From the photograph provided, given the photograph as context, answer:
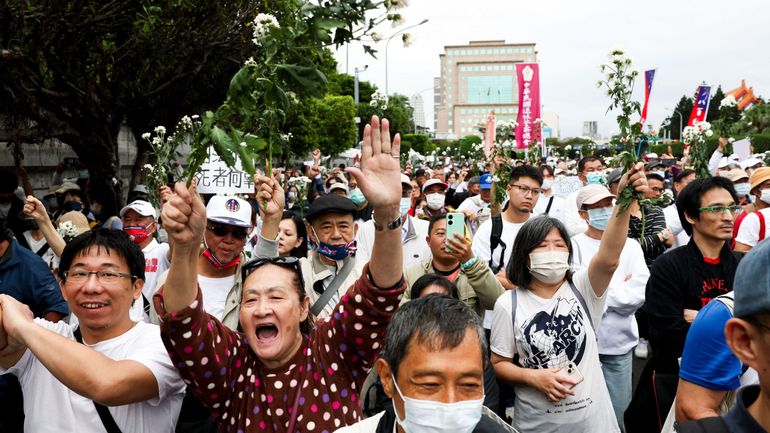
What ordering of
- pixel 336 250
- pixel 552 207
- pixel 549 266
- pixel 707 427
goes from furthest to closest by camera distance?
pixel 552 207
pixel 336 250
pixel 549 266
pixel 707 427

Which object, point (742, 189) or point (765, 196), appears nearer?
point (765, 196)

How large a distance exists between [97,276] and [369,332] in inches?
43.7

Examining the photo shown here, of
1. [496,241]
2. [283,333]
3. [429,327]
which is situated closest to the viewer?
[429,327]

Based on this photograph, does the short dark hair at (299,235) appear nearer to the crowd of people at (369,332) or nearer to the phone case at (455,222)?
the crowd of people at (369,332)

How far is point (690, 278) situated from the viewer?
367cm

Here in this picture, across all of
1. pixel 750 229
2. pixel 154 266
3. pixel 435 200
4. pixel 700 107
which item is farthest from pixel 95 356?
pixel 700 107

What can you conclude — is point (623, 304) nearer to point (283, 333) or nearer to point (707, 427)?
point (283, 333)

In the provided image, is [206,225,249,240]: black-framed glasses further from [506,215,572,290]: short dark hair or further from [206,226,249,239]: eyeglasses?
[506,215,572,290]: short dark hair

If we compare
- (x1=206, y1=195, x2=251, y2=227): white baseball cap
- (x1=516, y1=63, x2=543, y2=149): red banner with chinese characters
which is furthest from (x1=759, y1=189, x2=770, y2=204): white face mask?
(x1=516, y1=63, x2=543, y2=149): red banner with chinese characters

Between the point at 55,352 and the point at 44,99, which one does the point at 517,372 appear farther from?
the point at 44,99

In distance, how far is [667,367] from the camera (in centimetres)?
367

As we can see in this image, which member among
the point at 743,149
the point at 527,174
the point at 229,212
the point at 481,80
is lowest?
the point at 229,212

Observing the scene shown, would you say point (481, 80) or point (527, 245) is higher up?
point (481, 80)

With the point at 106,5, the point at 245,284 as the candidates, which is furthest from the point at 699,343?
the point at 106,5
